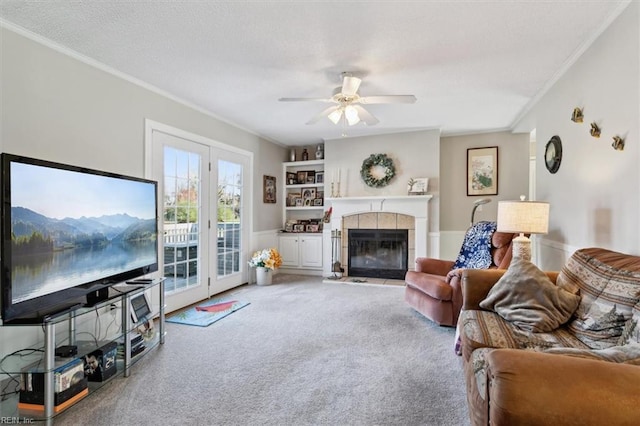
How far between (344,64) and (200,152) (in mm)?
2225

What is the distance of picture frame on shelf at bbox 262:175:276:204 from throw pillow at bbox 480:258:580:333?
4.05 m

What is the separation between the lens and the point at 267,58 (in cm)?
268

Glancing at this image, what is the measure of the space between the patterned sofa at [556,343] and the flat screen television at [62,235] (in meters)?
2.27

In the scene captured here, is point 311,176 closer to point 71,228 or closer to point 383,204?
point 383,204

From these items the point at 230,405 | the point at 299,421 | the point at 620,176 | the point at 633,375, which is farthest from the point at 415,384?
the point at 620,176

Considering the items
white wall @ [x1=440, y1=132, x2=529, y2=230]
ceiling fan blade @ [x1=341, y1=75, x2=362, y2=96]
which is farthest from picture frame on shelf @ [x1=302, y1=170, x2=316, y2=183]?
ceiling fan blade @ [x1=341, y1=75, x2=362, y2=96]

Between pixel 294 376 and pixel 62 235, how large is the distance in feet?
5.75

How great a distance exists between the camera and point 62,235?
2.00m

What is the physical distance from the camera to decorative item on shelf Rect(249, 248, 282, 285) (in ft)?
16.2

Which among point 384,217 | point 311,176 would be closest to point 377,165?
point 384,217

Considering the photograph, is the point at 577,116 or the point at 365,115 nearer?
the point at 577,116

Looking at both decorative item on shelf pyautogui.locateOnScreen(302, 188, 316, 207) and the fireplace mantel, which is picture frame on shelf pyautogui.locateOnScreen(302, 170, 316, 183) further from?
the fireplace mantel

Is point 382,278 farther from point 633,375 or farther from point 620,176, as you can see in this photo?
point 633,375

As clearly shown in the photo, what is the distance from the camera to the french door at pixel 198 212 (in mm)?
3590
